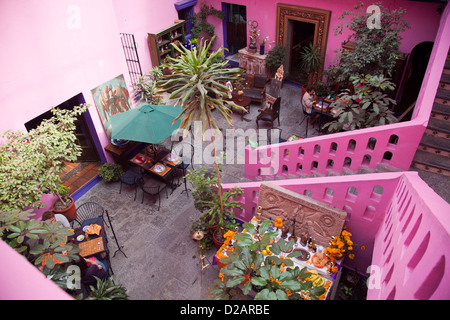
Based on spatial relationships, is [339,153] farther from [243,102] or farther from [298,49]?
[298,49]

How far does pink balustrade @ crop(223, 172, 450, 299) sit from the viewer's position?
235cm

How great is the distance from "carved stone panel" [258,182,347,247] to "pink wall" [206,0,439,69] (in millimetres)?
7314

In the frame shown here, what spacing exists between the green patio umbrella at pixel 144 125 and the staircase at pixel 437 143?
5669mm

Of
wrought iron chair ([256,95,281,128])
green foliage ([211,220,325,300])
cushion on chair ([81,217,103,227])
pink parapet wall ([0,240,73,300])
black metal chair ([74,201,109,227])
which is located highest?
pink parapet wall ([0,240,73,300])

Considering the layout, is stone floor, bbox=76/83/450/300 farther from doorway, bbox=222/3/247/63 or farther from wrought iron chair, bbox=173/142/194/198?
doorway, bbox=222/3/247/63

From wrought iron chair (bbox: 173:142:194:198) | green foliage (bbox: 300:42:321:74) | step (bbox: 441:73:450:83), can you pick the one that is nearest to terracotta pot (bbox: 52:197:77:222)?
wrought iron chair (bbox: 173:142:194:198)

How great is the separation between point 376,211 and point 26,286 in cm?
525

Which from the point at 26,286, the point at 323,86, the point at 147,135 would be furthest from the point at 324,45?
the point at 26,286

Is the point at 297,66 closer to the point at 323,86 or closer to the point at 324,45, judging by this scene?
the point at 324,45

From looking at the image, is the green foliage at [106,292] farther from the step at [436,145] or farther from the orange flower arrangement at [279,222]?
the step at [436,145]

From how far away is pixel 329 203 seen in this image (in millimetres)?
5797

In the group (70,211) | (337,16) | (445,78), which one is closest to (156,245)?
(70,211)

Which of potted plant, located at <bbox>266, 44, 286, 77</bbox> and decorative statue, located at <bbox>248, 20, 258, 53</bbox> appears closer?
potted plant, located at <bbox>266, 44, 286, 77</bbox>

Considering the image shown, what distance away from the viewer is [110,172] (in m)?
9.14
